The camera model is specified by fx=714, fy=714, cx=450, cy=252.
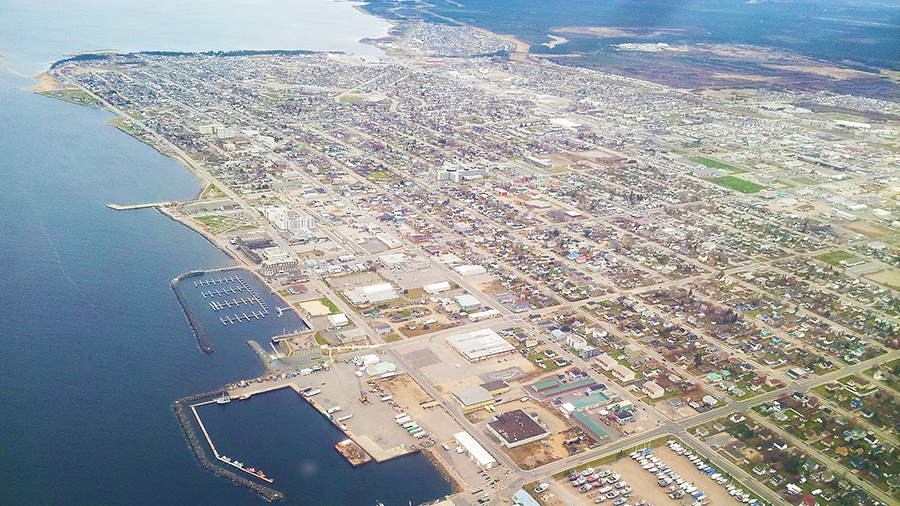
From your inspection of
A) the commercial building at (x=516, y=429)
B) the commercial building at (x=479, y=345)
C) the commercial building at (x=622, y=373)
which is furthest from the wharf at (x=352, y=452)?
the commercial building at (x=622, y=373)

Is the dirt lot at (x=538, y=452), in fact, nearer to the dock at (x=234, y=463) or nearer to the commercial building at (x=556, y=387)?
the commercial building at (x=556, y=387)

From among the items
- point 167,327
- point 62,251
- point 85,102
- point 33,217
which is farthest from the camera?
point 85,102

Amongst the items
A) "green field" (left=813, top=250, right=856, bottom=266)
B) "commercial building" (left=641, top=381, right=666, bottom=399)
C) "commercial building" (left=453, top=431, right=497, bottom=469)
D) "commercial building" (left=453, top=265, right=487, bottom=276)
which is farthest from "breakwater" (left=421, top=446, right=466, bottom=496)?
"green field" (left=813, top=250, right=856, bottom=266)

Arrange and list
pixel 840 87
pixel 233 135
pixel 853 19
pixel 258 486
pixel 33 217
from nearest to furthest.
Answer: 1. pixel 258 486
2. pixel 33 217
3. pixel 233 135
4. pixel 840 87
5. pixel 853 19

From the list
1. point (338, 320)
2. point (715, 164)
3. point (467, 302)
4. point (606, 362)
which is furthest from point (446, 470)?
point (715, 164)

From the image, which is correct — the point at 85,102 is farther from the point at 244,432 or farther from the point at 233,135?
the point at 244,432

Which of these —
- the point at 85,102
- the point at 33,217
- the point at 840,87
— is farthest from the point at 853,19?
the point at 33,217
